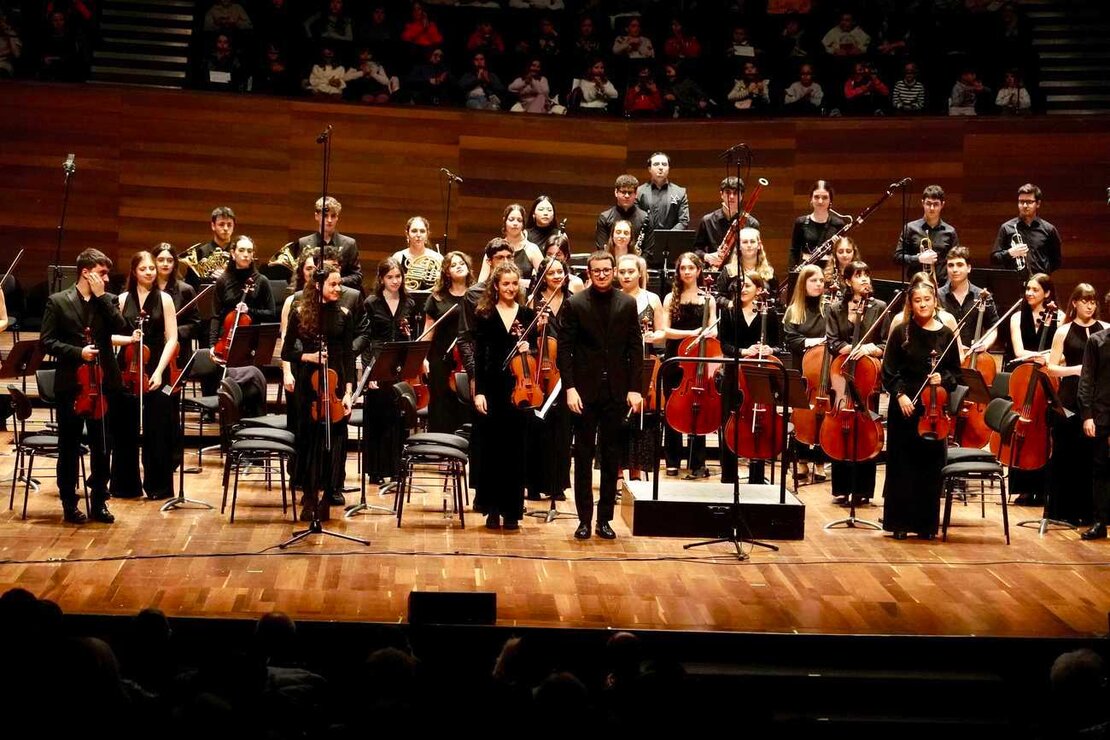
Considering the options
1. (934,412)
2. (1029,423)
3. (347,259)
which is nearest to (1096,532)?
(1029,423)

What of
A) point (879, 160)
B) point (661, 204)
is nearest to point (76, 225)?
point (661, 204)

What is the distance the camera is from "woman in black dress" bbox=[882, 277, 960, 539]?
734 centimetres

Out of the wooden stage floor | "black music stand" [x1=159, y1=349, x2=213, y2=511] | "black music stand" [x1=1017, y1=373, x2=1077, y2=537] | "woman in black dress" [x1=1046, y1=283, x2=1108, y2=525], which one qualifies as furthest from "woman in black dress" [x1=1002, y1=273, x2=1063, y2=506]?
"black music stand" [x1=159, y1=349, x2=213, y2=511]

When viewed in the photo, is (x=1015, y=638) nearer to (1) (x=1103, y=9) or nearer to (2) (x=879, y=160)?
(2) (x=879, y=160)

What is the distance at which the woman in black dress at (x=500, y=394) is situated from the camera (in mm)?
7508

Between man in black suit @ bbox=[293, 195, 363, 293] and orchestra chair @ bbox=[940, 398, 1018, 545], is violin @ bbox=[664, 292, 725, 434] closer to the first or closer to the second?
orchestra chair @ bbox=[940, 398, 1018, 545]

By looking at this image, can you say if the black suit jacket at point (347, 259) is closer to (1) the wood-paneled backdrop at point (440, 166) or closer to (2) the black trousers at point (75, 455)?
(2) the black trousers at point (75, 455)

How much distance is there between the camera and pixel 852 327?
8078 mm

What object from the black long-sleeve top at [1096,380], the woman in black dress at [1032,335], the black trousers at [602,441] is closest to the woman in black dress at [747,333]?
the black trousers at [602,441]

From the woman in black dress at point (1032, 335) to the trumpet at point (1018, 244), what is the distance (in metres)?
1.32

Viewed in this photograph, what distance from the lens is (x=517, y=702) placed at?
11.8 feet

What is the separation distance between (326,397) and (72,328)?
55.6 inches

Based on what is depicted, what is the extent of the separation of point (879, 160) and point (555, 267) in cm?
515

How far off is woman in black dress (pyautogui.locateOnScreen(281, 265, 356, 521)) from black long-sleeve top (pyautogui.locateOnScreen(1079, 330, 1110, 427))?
4.14 m
